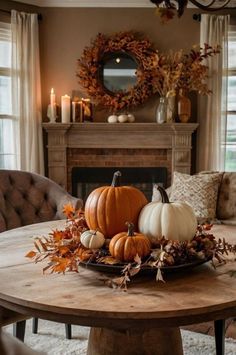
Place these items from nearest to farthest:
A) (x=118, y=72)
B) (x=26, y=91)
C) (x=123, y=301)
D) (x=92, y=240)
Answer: (x=123, y=301) < (x=92, y=240) < (x=26, y=91) < (x=118, y=72)

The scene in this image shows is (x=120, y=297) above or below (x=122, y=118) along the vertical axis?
below

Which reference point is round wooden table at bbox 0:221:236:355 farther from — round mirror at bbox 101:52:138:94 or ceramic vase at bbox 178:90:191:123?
round mirror at bbox 101:52:138:94

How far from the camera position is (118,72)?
479 cm

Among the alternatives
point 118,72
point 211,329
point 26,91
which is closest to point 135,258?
point 211,329

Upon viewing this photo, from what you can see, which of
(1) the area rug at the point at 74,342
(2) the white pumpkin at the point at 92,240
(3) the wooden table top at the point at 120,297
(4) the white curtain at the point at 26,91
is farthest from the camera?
(4) the white curtain at the point at 26,91

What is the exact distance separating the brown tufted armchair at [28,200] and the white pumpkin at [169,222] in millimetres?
1424

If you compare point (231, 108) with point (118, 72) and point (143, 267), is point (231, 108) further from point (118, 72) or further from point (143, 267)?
point (143, 267)

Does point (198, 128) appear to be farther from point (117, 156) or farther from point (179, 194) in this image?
point (179, 194)

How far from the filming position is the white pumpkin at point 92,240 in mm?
1390

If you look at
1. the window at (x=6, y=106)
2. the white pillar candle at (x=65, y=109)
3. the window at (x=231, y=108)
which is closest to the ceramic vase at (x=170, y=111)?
the window at (x=231, y=108)

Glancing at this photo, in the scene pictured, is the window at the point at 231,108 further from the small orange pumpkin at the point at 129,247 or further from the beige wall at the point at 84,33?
the small orange pumpkin at the point at 129,247

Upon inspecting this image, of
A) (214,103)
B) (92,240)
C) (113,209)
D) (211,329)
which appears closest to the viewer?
(92,240)

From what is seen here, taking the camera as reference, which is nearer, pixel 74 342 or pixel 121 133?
pixel 74 342

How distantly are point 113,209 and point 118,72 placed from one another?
3570 millimetres
